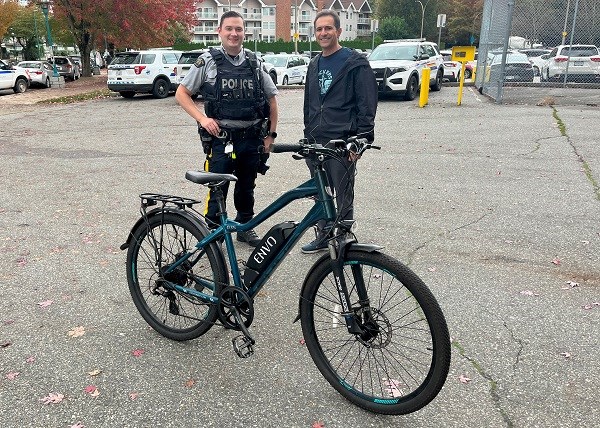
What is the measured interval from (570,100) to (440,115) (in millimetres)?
5017

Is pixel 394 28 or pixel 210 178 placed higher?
pixel 394 28

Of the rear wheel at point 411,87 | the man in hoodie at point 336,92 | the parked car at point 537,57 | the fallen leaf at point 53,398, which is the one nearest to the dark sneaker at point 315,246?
the man in hoodie at point 336,92

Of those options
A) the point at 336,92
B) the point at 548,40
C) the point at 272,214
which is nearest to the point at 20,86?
the point at 548,40

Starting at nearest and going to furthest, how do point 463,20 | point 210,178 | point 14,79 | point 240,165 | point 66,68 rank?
point 210,178, point 240,165, point 14,79, point 66,68, point 463,20

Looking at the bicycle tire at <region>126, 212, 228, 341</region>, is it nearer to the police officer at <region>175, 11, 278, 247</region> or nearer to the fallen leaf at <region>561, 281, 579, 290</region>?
the police officer at <region>175, 11, 278, 247</region>

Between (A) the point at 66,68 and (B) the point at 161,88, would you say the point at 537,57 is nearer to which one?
(B) the point at 161,88

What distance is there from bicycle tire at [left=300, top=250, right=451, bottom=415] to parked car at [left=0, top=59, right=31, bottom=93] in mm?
24881

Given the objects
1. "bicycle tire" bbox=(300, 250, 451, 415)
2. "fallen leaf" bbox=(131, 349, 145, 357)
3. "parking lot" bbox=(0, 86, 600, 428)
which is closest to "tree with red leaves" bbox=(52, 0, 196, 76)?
"parking lot" bbox=(0, 86, 600, 428)

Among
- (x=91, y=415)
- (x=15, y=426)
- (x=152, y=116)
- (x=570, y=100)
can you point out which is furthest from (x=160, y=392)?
Result: (x=570, y=100)

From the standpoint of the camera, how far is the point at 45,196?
6.73 metres

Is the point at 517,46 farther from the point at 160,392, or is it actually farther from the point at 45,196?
the point at 160,392

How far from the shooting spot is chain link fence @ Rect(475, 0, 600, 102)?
57.2 feet

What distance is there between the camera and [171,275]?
3318 millimetres

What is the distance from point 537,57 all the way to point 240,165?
947 inches
